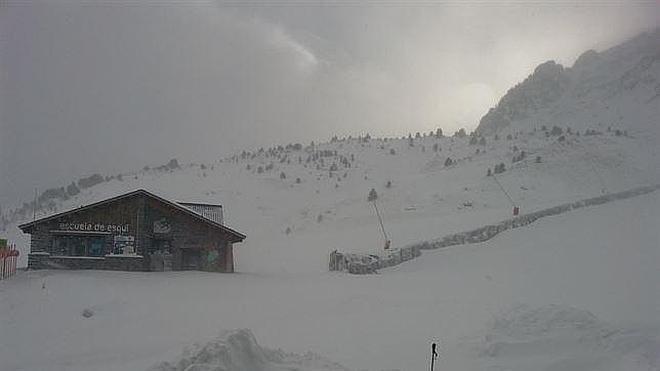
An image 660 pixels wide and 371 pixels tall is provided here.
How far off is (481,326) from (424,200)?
32014 mm

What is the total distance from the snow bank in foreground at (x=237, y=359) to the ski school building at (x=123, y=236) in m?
17.5

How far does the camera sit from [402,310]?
1599cm

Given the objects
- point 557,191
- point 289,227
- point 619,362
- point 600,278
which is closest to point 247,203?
point 289,227

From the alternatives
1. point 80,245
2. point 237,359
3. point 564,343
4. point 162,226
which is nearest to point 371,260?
point 162,226

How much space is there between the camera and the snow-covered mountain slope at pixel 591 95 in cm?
4275

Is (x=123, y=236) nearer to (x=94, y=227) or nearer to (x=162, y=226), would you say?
(x=94, y=227)

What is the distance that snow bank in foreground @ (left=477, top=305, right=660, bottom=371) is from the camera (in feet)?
32.7

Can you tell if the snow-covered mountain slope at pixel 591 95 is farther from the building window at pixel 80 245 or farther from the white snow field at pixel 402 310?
the building window at pixel 80 245

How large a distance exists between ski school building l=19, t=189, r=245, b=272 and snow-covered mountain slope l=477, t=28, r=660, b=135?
2514cm

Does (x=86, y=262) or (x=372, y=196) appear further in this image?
(x=372, y=196)

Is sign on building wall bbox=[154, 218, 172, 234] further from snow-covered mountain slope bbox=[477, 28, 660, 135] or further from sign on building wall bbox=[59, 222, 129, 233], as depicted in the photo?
snow-covered mountain slope bbox=[477, 28, 660, 135]

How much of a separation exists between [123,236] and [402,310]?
1583 centimetres

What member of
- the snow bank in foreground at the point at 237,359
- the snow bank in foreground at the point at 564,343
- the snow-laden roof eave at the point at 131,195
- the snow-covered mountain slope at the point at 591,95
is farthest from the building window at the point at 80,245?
the snow-covered mountain slope at the point at 591,95

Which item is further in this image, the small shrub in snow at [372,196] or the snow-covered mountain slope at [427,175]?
the small shrub in snow at [372,196]
